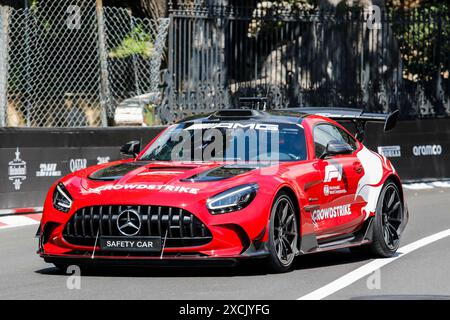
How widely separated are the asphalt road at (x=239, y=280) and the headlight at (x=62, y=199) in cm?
61

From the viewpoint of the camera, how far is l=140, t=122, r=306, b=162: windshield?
11.1 metres

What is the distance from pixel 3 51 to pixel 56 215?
7.78 metres

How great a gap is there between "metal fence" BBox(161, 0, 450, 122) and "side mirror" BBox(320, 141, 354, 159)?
9.59 m

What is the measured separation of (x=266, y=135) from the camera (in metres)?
11.3

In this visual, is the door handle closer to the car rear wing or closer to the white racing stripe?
the car rear wing

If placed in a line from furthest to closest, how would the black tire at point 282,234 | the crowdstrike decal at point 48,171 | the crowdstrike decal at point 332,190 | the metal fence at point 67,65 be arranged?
the metal fence at point 67,65
the crowdstrike decal at point 48,171
the crowdstrike decal at point 332,190
the black tire at point 282,234

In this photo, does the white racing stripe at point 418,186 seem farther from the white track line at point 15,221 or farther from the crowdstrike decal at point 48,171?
the white track line at point 15,221

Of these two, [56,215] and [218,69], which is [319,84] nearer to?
[218,69]

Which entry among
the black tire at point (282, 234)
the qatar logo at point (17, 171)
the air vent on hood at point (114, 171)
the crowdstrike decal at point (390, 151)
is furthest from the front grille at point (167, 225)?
the crowdstrike decal at point (390, 151)

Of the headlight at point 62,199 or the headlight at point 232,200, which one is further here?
the headlight at point 62,199

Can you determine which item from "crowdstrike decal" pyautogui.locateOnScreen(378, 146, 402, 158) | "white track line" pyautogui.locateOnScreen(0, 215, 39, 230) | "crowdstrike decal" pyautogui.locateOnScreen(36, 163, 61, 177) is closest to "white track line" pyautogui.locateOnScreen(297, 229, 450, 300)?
"white track line" pyautogui.locateOnScreen(0, 215, 39, 230)

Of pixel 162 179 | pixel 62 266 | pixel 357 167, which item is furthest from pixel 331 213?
pixel 62 266

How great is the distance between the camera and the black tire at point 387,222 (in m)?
11.8
